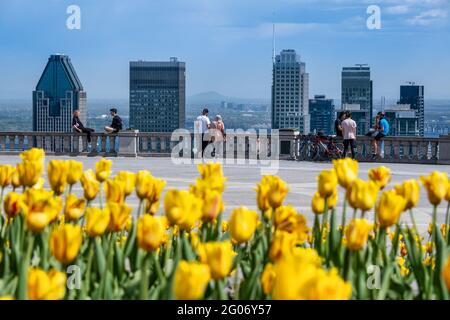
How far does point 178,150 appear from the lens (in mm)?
28844

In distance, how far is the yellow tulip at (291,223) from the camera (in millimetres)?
3965

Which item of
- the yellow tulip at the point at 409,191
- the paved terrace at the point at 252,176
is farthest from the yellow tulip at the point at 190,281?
the paved terrace at the point at 252,176

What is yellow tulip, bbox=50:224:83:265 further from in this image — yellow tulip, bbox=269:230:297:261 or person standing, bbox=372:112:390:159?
person standing, bbox=372:112:390:159

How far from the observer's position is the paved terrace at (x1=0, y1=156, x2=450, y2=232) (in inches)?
548

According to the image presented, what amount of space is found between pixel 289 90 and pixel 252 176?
4789 inches

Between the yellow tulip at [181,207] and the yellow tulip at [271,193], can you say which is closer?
the yellow tulip at [181,207]

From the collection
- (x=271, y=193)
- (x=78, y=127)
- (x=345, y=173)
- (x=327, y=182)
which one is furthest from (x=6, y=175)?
(x=78, y=127)

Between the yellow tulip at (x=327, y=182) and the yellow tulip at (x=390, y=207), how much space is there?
464 millimetres

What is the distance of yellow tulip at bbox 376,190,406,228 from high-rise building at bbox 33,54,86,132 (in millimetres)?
63516

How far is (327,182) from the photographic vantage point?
432 centimetres

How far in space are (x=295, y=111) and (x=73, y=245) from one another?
13061 centimetres

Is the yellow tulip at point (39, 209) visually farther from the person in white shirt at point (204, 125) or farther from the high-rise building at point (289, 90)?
the high-rise building at point (289, 90)

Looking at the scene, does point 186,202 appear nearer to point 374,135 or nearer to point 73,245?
point 73,245
